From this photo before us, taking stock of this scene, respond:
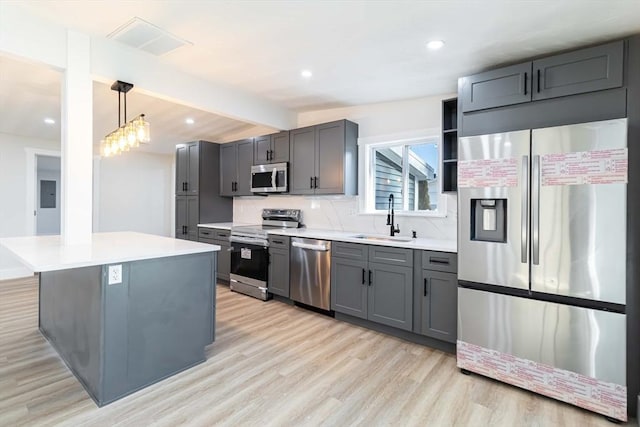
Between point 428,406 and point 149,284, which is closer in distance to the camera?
point 428,406

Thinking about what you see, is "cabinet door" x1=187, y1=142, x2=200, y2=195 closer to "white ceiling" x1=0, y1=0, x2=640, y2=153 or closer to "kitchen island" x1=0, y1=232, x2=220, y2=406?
"white ceiling" x1=0, y1=0, x2=640, y2=153

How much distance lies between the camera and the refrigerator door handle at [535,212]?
2.16m

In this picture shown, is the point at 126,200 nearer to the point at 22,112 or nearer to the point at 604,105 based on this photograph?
the point at 22,112

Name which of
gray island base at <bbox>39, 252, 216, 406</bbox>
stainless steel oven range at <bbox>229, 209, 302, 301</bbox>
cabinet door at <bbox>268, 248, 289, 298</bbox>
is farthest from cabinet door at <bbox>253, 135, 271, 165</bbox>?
gray island base at <bbox>39, 252, 216, 406</bbox>

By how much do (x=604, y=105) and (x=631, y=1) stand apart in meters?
0.60

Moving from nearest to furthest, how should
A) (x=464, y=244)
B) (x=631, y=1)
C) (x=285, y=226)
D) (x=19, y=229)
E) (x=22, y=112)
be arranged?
(x=631, y=1)
(x=464, y=244)
(x=22, y=112)
(x=285, y=226)
(x=19, y=229)

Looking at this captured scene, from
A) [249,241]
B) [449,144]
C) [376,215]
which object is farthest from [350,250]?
[249,241]

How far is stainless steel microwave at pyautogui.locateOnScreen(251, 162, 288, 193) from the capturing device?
14.5 feet

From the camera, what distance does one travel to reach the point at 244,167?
502 centimetres

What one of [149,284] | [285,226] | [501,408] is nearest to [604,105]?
[501,408]

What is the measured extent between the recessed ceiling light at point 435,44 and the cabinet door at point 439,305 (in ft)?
6.03

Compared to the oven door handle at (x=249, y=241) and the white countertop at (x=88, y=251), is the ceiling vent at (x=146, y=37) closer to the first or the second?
the white countertop at (x=88, y=251)

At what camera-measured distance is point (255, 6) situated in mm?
2062

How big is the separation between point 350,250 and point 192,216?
3.18 m
